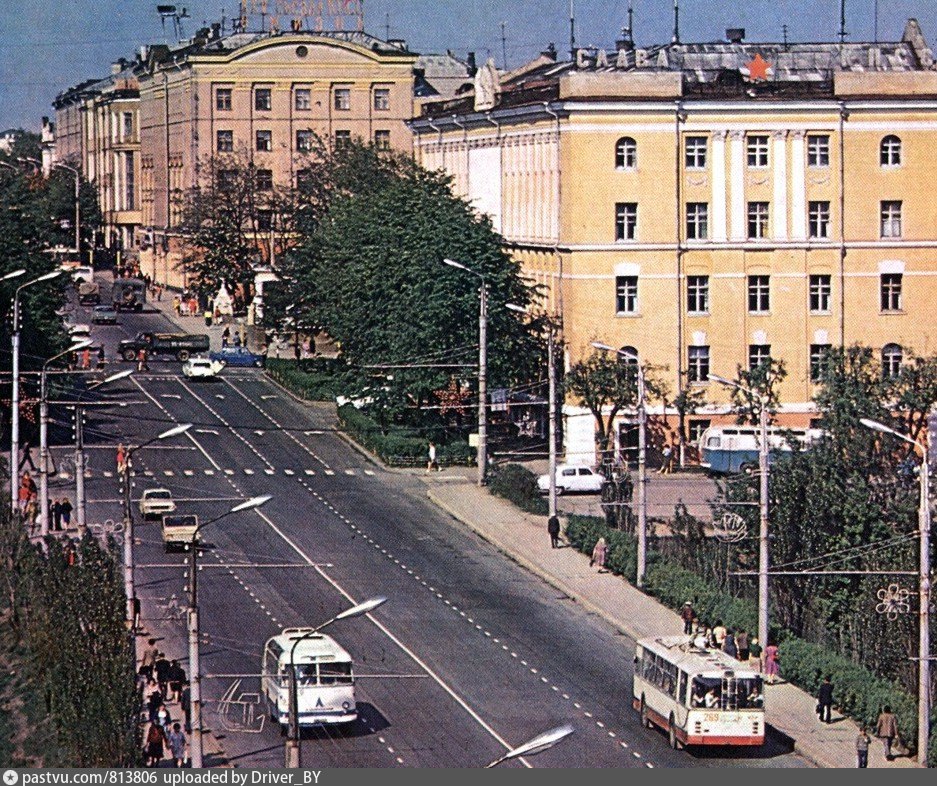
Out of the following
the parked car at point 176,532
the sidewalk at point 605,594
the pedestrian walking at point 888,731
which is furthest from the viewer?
the parked car at point 176,532

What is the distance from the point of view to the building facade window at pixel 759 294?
105 metres

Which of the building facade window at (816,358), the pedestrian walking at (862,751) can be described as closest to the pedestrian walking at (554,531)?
the building facade window at (816,358)

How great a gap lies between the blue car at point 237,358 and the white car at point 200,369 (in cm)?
572

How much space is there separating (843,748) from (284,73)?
115 m

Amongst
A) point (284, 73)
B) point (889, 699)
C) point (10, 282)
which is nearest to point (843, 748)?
point (889, 699)

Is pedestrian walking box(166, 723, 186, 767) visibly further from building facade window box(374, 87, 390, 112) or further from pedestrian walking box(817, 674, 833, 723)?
building facade window box(374, 87, 390, 112)

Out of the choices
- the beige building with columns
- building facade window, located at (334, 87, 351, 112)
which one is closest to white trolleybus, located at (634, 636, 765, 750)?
the beige building with columns

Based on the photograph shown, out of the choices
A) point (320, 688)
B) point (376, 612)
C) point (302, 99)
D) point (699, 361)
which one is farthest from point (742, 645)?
point (302, 99)

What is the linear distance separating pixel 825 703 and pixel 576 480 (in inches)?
1350

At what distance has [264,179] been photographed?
16500 centimetres

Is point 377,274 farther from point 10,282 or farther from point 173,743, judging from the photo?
point 173,743

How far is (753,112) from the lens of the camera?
104m

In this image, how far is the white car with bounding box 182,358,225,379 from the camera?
11669 cm

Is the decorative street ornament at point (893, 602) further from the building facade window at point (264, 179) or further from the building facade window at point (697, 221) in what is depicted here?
the building facade window at point (264, 179)
